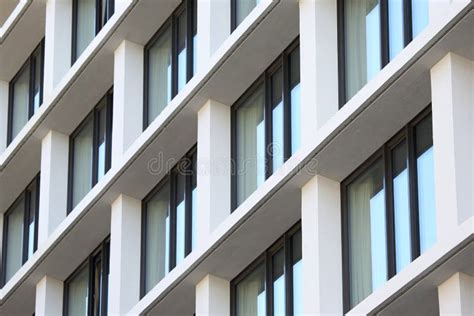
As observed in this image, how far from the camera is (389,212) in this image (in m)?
26.6

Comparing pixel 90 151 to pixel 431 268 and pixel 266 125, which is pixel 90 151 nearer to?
pixel 266 125

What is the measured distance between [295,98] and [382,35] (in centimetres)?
269

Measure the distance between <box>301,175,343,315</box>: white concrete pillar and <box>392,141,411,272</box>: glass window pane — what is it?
1418mm

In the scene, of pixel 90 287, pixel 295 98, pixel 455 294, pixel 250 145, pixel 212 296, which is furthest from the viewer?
pixel 90 287

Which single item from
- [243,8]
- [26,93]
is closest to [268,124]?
[243,8]

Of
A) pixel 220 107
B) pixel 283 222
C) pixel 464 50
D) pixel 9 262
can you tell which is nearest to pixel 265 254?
pixel 283 222

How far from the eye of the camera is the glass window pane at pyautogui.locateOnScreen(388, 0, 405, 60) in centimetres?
2683

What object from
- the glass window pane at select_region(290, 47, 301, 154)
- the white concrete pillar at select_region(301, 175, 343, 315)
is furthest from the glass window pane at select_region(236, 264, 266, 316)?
the glass window pane at select_region(290, 47, 301, 154)

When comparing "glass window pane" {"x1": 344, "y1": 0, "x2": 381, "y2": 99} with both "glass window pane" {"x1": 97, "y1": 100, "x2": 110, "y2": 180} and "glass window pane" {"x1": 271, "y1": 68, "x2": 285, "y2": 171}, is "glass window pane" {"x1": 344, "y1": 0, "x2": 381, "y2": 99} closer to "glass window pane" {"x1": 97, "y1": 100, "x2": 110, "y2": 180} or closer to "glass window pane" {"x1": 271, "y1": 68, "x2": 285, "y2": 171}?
"glass window pane" {"x1": 271, "y1": 68, "x2": 285, "y2": 171}

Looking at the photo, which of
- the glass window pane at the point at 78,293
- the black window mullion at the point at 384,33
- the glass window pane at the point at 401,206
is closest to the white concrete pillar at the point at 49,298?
the glass window pane at the point at 78,293

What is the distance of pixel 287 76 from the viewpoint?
29766 millimetres

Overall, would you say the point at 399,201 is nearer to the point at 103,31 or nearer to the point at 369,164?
the point at 369,164

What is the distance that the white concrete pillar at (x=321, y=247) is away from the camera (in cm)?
2705

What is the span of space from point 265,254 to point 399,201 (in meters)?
4.18
